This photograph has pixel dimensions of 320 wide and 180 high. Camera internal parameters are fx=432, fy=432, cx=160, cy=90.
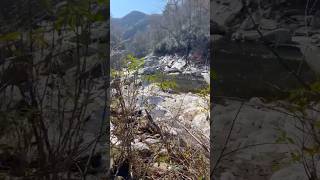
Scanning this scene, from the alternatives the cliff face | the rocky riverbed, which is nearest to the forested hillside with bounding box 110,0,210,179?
the rocky riverbed

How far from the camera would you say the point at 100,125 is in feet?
5.70

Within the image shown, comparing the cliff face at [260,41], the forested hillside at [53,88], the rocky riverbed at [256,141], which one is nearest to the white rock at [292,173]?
the rocky riverbed at [256,141]

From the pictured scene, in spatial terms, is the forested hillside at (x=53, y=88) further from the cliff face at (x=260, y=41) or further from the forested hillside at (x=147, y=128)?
the forested hillside at (x=147, y=128)

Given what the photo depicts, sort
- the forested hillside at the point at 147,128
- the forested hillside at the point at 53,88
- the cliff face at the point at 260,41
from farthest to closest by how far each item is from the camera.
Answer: the forested hillside at the point at 147,128 < the forested hillside at the point at 53,88 < the cliff face at the point at 260,41

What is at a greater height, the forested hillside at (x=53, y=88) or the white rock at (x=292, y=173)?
the forested hillside at (x=53, y=88)

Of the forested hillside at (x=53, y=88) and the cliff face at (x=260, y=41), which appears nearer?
the cliff face at (x=260, y=41)

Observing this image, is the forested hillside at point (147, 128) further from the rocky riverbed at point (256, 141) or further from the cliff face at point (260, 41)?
the cliff face at point (260, 41)

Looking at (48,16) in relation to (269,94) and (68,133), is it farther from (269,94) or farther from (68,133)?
(269,94)

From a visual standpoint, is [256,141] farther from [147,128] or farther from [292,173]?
[147,128]

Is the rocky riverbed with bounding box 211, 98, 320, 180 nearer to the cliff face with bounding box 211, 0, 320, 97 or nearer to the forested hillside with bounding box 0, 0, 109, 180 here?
the cliff face with bounding box 211, 0, 320, 97

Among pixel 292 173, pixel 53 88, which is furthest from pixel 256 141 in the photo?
pixel 53 88

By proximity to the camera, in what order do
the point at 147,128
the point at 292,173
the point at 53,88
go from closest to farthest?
the point at 292,173 < the point at 53,88 < the point at 147,128

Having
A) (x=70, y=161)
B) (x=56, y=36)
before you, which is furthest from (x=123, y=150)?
(x=56, y=36)

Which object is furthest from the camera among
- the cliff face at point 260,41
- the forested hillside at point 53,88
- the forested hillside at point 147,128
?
the forested hillside at point 147,128
